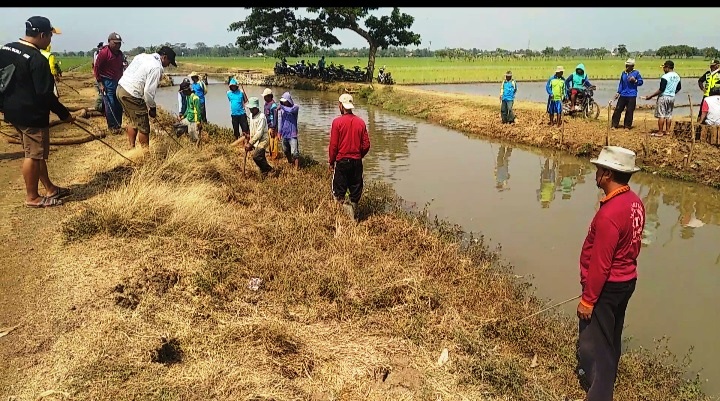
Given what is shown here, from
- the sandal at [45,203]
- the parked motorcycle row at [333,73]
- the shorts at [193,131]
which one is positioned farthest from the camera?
the parked motorcycle row at [333,73]

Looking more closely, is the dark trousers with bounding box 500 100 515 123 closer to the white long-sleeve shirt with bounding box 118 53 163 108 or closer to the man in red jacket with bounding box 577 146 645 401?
the white long-sleeve shirt with bounding box 118 53 163 108

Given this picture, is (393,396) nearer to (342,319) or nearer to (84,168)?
(342,319)

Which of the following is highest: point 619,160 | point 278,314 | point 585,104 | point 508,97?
point 508,97

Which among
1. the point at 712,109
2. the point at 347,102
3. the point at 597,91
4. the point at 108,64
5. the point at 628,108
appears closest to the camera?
the point at 347,102

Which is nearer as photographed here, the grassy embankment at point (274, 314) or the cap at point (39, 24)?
the grassy embankment at point (274, 314)

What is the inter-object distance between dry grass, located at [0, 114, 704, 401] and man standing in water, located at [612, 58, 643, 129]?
7.99m

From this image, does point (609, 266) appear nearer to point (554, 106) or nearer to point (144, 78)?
point (144, 78)

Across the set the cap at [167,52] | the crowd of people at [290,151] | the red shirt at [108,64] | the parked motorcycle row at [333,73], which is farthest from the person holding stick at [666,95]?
the parked motorcycle row at [333,73]

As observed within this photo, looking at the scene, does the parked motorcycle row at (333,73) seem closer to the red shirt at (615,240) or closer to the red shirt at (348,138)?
the red shirt at (348,138)

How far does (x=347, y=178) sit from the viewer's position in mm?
6266

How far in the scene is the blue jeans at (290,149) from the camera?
8680 mm

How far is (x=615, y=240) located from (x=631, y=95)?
1065cm

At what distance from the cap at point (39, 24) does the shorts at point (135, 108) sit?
168 cm

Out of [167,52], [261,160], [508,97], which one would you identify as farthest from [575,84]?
[167,52]
